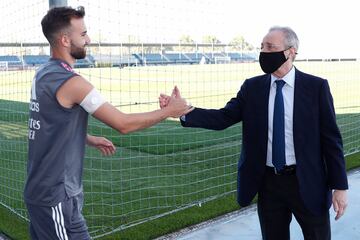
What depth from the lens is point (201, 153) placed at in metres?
8.50

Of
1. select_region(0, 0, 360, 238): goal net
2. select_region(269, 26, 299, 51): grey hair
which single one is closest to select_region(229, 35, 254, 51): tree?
select_region(0, 0, 360, 238): goal net

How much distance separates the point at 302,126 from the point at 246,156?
0.44m

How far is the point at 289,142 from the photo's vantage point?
3031 mm

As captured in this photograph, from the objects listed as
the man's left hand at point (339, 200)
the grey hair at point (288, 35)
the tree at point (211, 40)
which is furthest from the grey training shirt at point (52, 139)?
the tree at point (211, 40)

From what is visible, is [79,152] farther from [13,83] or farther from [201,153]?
[201,153]

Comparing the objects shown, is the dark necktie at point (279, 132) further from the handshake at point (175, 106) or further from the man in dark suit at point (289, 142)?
the handshake at point (175, 106)

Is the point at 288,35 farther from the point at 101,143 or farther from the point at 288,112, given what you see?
the point at 101,143

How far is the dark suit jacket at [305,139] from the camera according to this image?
2.95m

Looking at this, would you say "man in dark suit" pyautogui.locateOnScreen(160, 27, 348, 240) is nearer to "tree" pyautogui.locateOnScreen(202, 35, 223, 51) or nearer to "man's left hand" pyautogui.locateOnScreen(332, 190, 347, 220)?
"man's left hand" pyautogui.locateOnScreen(332, 190, 347, 220)

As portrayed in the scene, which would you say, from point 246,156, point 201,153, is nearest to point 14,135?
point 201,153

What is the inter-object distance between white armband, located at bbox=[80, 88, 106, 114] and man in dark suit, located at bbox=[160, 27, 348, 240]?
28.4 inches

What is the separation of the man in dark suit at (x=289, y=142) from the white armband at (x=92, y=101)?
721 millimetres

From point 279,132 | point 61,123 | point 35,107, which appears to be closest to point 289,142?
point 279,132

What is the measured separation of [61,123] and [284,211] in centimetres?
159
